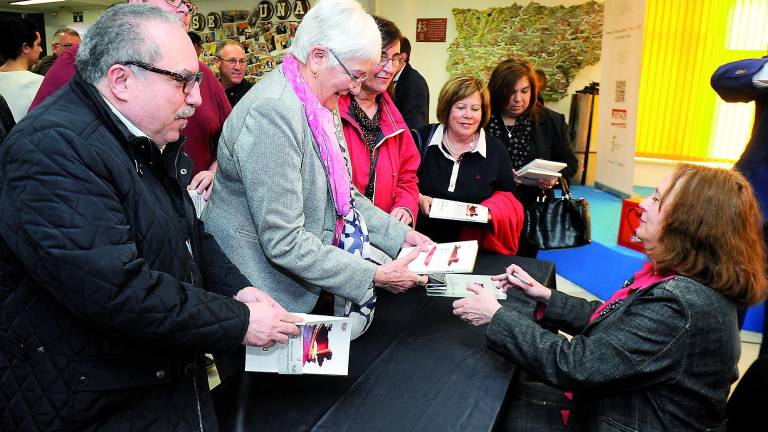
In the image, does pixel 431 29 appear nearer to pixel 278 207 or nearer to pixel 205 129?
pixel 205 129

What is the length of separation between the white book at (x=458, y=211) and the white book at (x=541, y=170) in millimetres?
506

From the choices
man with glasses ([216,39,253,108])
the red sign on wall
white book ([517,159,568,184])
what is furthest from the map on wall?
white book ([517,159,568,184])

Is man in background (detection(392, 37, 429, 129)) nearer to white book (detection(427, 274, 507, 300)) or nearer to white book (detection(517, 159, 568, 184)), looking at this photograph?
white book (detection(517, 159, 568, 184))

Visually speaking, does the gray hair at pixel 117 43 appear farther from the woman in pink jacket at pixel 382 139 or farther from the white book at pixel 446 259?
the woman in pink jacket at pixel 382 139

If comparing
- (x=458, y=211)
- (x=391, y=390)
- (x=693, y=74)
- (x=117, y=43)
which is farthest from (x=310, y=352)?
(x=693, y=74)

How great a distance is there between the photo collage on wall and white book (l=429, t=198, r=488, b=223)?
23.3ft

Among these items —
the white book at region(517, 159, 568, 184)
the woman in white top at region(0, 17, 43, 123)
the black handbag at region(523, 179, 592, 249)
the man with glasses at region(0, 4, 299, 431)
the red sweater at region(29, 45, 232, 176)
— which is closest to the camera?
the man with glasses at region(0, 4, 299, 431)

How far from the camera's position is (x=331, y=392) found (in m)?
1.53

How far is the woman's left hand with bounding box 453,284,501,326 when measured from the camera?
5.73 feet

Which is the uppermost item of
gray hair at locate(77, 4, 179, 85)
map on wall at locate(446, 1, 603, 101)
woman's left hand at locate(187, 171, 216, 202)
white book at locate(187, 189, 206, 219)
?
map on wall at locate(446, 1, 603, 101)

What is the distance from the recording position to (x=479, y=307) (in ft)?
5.79

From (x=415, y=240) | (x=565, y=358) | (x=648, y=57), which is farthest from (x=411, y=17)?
(x=565, y=358)

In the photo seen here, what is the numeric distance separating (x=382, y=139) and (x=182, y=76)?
1.50 metres

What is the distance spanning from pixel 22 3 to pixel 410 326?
13358mm
